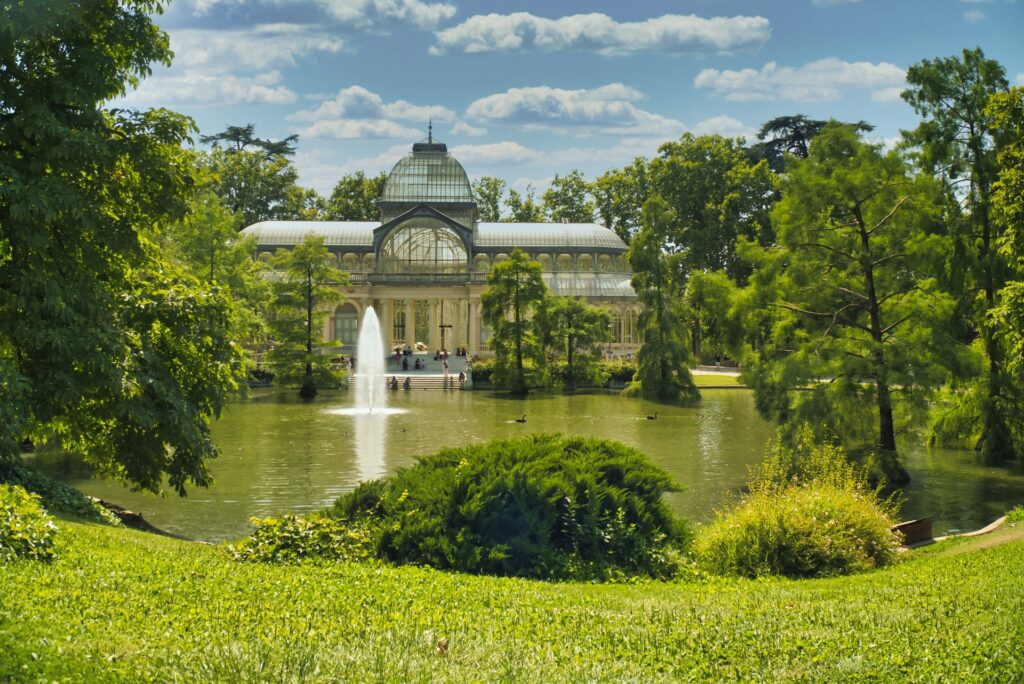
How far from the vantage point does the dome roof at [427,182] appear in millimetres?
68438

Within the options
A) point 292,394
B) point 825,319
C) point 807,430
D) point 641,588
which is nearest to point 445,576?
point 641,588

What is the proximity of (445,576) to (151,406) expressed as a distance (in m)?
5.59

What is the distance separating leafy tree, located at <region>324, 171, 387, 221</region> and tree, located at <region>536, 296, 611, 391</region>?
40.0 metres

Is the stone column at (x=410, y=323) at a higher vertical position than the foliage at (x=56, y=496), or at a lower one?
higher

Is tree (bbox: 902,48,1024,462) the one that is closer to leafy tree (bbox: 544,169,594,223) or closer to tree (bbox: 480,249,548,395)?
Result: tree (bbox: 480,249,548,395)

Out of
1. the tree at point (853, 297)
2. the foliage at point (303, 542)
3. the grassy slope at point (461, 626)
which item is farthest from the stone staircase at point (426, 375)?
the grassy slope at point (461, 626)

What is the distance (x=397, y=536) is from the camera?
9.45 metres

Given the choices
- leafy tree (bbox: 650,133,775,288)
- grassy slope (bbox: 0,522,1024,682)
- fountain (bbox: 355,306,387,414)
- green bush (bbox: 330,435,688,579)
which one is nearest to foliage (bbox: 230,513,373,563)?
green bush (bbox: 330,435,688,579)

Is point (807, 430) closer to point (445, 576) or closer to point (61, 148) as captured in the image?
point (445, 576)

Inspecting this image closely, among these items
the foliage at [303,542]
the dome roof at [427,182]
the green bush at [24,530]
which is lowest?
the foliage at [303,542]

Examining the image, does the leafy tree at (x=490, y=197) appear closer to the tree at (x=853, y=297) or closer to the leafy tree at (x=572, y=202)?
the leafy tree at (x=572, y=202)

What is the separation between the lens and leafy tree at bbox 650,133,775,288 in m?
61.0

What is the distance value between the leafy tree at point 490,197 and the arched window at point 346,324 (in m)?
25.7

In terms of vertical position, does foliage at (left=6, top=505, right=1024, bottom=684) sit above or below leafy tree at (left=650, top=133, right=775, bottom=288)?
below
